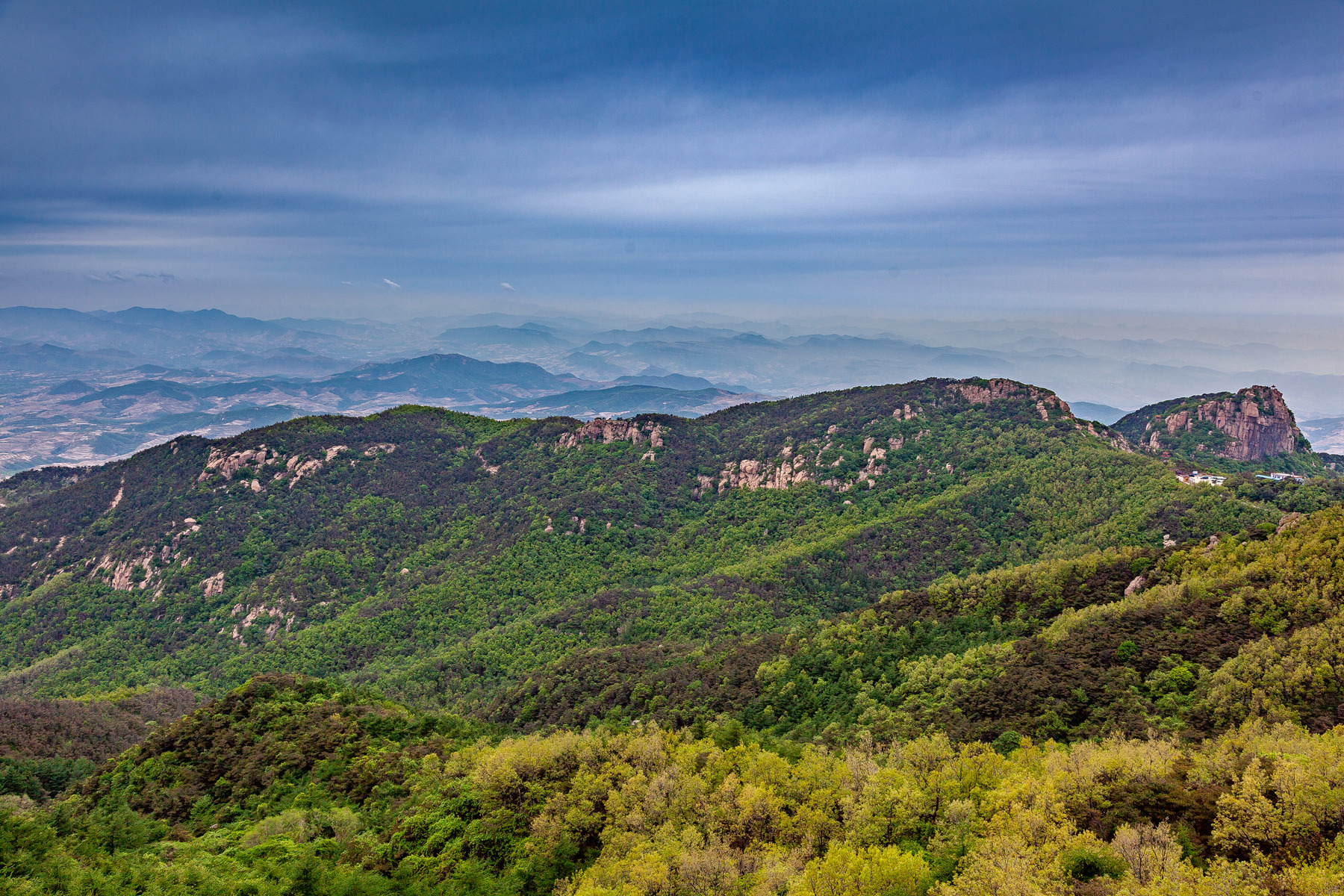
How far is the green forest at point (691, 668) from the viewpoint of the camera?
120 feet

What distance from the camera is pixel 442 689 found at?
103 metres

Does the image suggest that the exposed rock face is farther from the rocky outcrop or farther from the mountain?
the rocky outcrop

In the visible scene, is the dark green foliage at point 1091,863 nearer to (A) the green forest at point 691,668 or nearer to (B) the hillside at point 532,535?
(A) the green forest at point 691,668

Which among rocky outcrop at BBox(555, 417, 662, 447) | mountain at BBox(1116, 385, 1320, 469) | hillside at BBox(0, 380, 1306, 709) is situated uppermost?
mountain at BBox(1116, 385, 1320, 469)

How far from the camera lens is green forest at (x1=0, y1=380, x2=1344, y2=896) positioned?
1438 inches

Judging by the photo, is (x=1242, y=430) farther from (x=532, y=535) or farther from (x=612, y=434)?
(x=532, y=535)

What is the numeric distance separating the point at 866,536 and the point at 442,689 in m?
83.0

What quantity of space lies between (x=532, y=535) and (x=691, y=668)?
248ft

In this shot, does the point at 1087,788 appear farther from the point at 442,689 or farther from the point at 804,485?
the point at 804,485

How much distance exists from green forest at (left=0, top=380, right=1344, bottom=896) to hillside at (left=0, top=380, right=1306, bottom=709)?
2.99 feet

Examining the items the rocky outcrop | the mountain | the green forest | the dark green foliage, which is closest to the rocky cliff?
the mountain

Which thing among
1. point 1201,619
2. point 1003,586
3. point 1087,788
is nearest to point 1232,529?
point 1003,586

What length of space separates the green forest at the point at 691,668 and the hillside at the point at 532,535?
91 cm

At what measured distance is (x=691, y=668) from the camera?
86312mm
